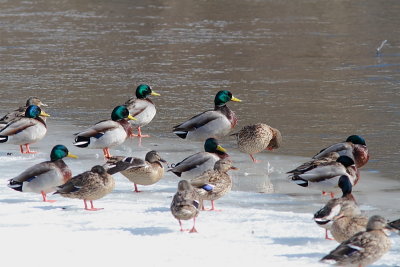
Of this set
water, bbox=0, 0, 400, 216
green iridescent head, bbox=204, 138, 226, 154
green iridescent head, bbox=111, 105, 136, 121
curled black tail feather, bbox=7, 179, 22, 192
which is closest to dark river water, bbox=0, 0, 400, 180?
water, bbox=0, 0, 400, 216

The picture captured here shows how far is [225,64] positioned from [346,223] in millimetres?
10842

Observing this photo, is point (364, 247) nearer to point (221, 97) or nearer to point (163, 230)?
point (163, 230)

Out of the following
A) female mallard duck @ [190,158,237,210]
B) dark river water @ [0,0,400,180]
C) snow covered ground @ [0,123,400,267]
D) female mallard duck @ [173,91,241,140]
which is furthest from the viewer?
dark river water @ [0,0,400,180]

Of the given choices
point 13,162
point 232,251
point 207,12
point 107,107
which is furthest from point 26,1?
point 232,251

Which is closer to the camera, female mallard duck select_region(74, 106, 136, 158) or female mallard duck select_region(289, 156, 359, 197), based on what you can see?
female mallard duck select_region(289, 156, 359, 197)

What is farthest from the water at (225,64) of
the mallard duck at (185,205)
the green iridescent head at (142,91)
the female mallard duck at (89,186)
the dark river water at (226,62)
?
the mallard duck at (185,205)

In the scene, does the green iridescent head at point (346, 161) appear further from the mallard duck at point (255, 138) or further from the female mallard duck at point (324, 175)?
the mallard duck at point (255, 138)

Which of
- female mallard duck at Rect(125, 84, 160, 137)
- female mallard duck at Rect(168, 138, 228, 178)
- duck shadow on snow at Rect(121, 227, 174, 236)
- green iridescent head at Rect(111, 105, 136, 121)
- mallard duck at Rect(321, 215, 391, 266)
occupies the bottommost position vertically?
female mallard duck at Rect(125, 84, 160, 137)

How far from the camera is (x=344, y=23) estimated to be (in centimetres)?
2186

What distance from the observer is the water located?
40.1 feet

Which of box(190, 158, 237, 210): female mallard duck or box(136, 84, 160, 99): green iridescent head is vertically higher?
box(190, 158, 237, 210): female mallard duck

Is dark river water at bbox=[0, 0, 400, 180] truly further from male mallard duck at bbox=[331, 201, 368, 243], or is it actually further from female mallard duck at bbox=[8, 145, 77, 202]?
female mallard duck at bbox=[8, 145, 77, 202]

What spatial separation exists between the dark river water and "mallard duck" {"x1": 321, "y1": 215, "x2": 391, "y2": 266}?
10.4 feet

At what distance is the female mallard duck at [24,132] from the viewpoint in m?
10.5
